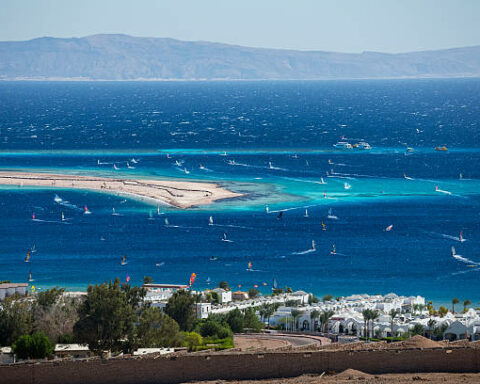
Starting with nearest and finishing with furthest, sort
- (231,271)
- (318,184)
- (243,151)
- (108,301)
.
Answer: (108,301)
(231,271)
(318,184)
(243,151)

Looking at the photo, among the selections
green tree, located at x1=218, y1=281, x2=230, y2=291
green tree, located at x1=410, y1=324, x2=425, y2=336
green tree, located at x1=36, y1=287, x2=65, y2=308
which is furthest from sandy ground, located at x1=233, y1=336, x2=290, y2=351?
green tree, located at x1=218, y1=281, x2=230, y2=291

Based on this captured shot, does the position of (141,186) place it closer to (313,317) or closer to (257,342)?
(313,317)

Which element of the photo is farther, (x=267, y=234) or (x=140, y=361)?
(x=267, y=234)

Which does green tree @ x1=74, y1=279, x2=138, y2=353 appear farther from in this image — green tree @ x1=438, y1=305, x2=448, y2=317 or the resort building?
green tree @ x1=438, y1=305, x2=448, y2=317

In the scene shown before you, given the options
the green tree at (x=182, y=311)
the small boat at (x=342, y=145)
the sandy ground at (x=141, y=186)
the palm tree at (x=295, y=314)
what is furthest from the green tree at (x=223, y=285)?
the small boat at (x=342, y=145)

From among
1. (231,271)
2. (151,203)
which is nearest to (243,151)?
(151,203)

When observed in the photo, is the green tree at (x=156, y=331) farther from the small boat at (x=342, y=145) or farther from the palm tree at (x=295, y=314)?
the small boat at (x=342, y=145)

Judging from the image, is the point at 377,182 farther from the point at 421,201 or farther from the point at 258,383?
the point at 258,383

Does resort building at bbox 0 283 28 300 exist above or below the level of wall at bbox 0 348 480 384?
below
